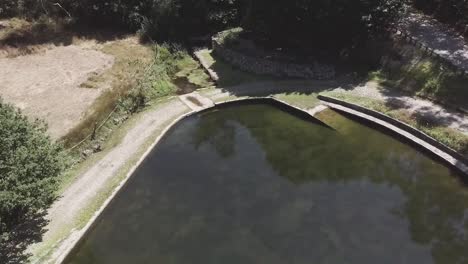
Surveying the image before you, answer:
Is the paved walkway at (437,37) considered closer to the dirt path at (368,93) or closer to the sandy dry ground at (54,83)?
the dirt path at (368,93)

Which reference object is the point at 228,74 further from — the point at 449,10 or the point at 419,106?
the point at 449,10

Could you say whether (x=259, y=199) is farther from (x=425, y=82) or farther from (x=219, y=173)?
(x=425, y=82)

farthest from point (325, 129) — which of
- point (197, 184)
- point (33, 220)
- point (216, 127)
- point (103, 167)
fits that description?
point (33, 220)

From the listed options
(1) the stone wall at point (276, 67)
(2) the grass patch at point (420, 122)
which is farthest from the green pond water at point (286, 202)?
(1) the stone wall at point (276, 67)

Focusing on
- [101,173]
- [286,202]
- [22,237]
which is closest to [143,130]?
[101,173]

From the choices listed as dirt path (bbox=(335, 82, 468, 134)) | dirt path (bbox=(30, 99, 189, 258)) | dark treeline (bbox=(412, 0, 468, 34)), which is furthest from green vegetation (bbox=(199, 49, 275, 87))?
dark treeline (bbox=(412, 0, 468, 34))

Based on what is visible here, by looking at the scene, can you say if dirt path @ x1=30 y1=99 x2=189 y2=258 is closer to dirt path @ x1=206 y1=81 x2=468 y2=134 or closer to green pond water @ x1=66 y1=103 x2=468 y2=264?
green pond water @ x1=66 y1=103 x2=468 y2=264
